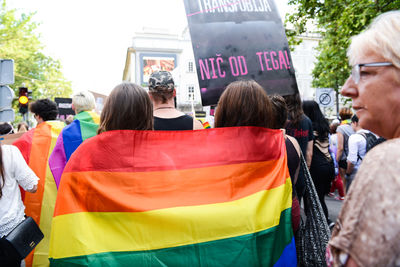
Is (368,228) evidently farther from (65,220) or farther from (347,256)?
(65,220)

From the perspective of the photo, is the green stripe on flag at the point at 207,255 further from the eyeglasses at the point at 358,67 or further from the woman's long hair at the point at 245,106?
the eyeglasses at the point at 358,67

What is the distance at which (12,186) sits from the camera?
2.82m

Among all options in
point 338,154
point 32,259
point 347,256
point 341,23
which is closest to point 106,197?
point 347,256

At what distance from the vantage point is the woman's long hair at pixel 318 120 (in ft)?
14.8

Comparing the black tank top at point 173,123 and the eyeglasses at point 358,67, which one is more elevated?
the eyeglasses at point 358,67

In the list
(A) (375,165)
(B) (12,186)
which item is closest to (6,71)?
(B) (12,186)

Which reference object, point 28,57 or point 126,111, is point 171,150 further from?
point 28,57

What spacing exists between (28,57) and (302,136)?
2260 centimetres

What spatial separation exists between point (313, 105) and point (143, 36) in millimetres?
55168

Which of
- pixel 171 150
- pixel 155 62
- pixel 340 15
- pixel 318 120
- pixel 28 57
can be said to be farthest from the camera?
pixel 155 62

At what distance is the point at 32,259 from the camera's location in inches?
137

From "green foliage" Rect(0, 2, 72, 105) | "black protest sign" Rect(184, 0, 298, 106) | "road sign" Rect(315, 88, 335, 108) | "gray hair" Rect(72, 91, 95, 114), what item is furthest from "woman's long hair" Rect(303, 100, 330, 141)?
"green foliage" Rect(0, 2, 72, 105)

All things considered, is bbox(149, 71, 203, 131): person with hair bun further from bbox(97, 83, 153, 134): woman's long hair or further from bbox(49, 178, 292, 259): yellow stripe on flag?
bbox(49, 178, 292, 259): yellow stripe on flag

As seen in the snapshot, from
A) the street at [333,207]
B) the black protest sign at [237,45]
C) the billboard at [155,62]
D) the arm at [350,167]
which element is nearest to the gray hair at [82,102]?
the black protest sign at [237,45]
